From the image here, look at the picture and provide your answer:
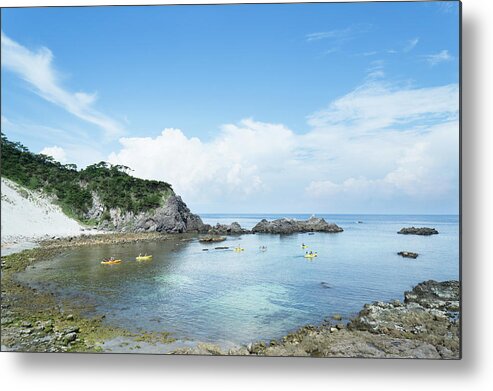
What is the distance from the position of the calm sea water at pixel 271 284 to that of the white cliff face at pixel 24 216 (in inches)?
20.5

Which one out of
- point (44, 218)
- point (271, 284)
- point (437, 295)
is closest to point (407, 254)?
point (437, 295)

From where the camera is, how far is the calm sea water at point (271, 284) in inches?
141

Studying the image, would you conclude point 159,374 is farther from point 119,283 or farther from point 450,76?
point 450,76

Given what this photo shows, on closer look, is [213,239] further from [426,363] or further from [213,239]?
[426,363]

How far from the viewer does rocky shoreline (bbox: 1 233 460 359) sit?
330cm

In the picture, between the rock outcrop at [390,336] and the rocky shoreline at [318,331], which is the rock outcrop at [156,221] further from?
the rock outcrop at [390,336]

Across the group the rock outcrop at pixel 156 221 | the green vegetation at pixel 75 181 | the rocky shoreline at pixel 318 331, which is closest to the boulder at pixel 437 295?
the rocky shoreline at pixel 318 331

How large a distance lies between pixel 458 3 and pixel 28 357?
17.1 feet

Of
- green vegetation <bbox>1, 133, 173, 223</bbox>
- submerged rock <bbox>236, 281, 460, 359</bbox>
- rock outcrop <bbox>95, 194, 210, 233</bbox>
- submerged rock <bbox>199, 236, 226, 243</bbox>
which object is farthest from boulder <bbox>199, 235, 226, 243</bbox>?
submerged rock <bbox>236, 281, 460, 359</bbox>

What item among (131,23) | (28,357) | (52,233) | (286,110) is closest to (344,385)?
(286,110)

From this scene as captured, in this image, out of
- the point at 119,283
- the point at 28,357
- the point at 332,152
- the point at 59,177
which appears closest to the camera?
the point at 28,357

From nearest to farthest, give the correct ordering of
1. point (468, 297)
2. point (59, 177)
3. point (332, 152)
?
point (468, 297)
point (332, 152)
point (59, 177)

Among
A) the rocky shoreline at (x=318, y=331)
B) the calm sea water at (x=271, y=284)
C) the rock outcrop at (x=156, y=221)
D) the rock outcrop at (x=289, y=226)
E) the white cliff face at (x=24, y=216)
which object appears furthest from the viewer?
the rock outcrop at (x=156, y=221)

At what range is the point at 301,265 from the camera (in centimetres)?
523
